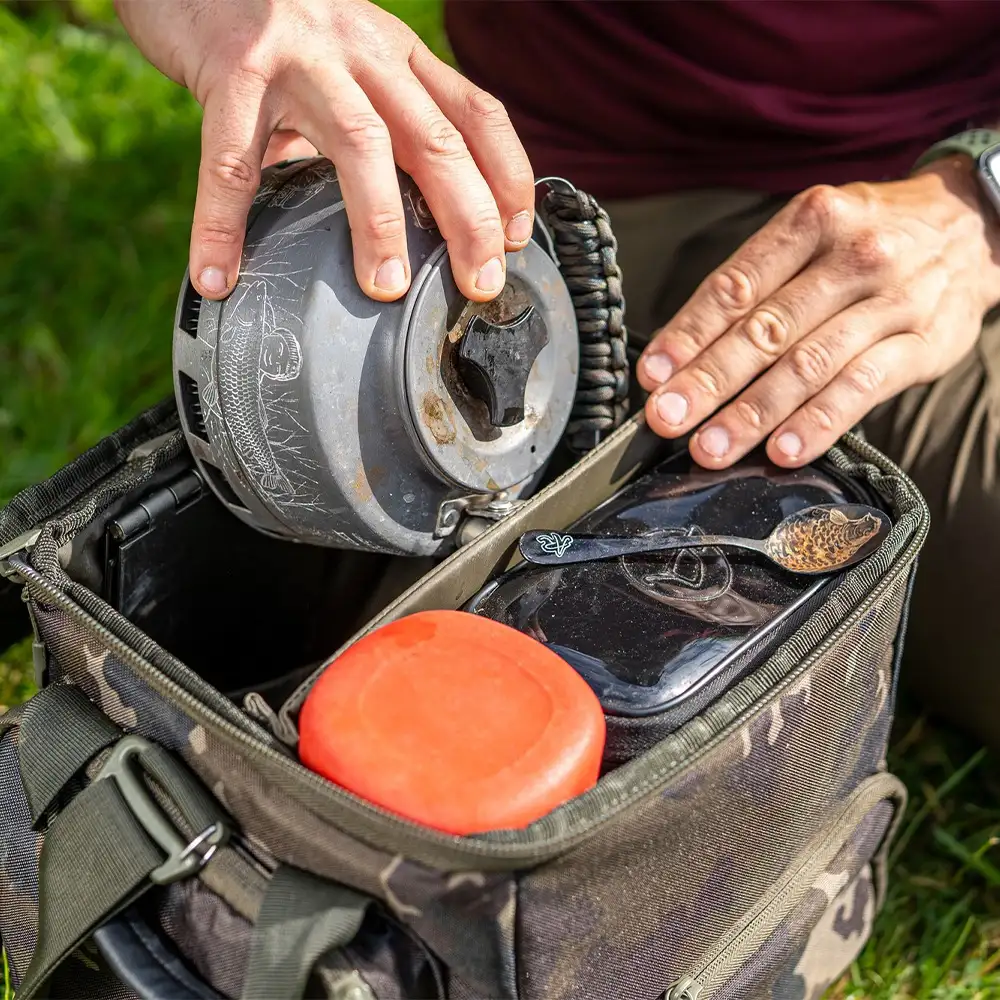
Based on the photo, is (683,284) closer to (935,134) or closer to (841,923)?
(935,134)

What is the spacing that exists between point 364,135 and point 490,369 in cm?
31

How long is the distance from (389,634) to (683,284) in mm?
1159

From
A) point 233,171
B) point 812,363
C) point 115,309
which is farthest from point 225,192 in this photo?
point 115,309

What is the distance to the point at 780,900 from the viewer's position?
143 cm

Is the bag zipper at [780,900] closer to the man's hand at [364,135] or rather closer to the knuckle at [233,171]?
the man's hand at [364,135]

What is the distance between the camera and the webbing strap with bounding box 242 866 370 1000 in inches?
39.6

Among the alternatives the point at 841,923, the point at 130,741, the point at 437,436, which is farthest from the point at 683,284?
the point at 130,741

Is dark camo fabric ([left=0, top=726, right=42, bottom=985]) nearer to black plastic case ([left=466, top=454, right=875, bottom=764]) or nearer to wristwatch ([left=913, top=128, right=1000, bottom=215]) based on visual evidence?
black plastic case ([left=466, top=454, right=875, bottom=764])

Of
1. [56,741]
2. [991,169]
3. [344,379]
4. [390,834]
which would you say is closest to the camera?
[390,834]

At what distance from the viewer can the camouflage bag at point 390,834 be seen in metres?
1.03

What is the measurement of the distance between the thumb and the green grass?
3.51ft

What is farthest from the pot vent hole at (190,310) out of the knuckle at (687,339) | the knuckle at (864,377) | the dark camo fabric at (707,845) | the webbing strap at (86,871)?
the knuckle at (864,377)

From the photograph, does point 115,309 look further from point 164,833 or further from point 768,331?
point 164,833

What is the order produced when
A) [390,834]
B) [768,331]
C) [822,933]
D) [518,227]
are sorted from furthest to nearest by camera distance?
[768,331] → [822,933] → [518,227] → [390,834]
